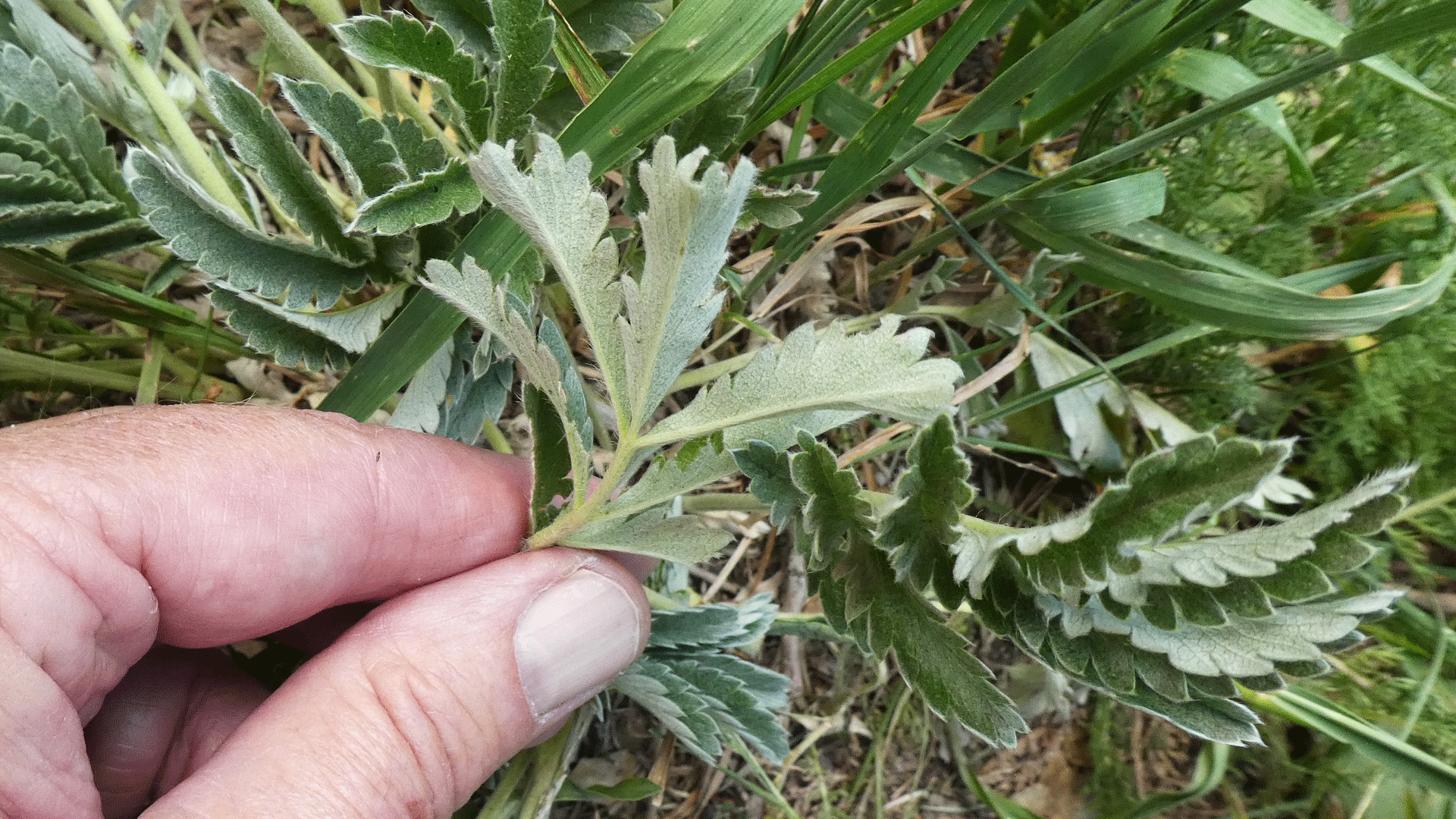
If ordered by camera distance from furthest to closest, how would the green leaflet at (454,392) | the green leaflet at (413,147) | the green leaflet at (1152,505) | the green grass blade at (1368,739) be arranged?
1. the green grass blade at (1368,739)
2. the green leaflet at (454,392)
3. the green leaflet at (413,147)
4. the green leaflet at (1152,505)

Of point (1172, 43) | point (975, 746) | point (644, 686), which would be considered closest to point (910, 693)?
point (975, 746)

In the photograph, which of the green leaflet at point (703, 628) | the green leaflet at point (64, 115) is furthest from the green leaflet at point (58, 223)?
the green leaflet at point (703, 628)

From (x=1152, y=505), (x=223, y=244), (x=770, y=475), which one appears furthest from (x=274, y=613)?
(x=1152, y=505)

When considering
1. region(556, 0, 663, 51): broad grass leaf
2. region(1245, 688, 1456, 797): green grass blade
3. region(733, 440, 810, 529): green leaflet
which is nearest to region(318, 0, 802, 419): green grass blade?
region(556, 0, 663, 51): broad grass leaf

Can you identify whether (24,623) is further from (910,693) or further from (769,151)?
(910,693)

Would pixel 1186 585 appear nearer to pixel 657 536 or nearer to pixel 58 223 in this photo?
pixel 657 536

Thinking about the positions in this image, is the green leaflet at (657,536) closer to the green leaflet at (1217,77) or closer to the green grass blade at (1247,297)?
the green grass blade at (1247,297)

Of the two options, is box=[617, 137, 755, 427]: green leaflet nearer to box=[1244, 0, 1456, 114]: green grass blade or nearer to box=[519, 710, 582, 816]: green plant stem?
box=[519, 710, 582, 816]: green plant stem
